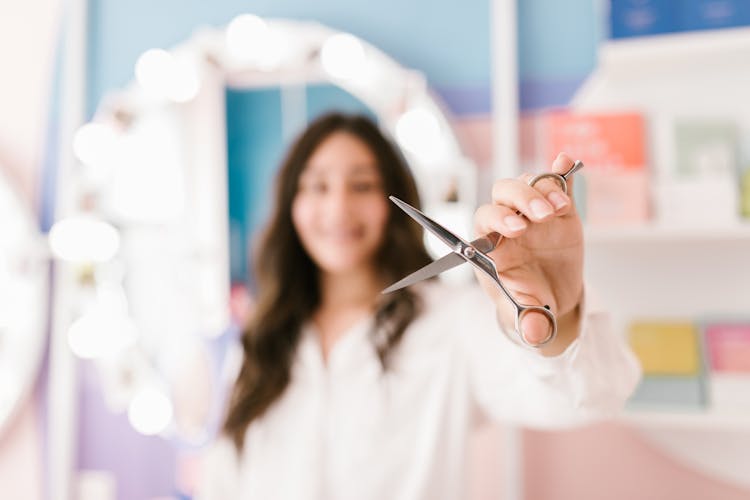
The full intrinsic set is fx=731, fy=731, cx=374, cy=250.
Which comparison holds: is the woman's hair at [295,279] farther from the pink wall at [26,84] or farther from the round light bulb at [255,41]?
the pink wall at [26,84]

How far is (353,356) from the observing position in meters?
1.06

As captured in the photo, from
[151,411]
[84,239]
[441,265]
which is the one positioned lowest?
[151,411]

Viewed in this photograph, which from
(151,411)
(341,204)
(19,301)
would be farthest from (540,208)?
(19,301)

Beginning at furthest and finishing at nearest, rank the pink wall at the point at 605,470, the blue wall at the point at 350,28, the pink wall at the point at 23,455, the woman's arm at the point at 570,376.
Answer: the pink wall at the point at 23,455 < the blue wall at the point at 350,28 < the pink wall at the point at 605,470 < the woman's arm at the point at 570,376

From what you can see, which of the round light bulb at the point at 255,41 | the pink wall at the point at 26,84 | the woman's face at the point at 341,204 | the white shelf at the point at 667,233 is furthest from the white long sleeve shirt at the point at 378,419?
the pink wall at the point at 26,84

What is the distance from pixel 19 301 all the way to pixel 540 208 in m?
1.35

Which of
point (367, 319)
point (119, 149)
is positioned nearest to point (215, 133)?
point (119, 149)

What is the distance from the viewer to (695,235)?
3.55 ft

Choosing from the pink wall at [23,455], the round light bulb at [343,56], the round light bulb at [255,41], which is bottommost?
the pink wall at [23,455]

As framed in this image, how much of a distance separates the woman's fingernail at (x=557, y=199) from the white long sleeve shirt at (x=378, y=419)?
41 cm

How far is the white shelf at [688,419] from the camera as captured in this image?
1047 millimetres

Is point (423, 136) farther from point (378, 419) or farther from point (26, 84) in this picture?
point (26, 84)

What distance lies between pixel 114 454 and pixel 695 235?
3.98ft

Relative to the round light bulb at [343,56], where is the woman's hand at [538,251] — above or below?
below
